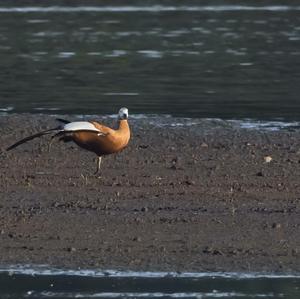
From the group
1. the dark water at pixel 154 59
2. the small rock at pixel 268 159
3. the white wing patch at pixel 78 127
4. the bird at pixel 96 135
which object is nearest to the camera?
the white wing patch at pixel 78 127

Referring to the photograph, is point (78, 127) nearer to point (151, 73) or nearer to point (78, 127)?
point (78, 127)

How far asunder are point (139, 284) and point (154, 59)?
1575cm

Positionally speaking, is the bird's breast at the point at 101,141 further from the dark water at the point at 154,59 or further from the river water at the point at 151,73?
the dark water at the point at 154,59

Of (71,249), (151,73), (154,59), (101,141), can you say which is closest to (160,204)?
(101,141)

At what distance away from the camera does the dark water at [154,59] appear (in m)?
19.2

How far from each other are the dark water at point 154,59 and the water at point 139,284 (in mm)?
A: 8051

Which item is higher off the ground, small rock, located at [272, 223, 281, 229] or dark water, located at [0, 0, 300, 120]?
small rock, located at [272, 223, 281, 229]

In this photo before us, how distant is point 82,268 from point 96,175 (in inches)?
141

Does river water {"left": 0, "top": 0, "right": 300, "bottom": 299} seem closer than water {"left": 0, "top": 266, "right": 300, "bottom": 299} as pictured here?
No

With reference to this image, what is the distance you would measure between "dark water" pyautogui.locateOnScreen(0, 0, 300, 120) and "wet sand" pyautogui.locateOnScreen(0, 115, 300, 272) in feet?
9.71

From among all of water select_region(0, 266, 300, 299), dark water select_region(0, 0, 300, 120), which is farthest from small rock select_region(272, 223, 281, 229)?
dark water select_region(0, 0, 300, 120)

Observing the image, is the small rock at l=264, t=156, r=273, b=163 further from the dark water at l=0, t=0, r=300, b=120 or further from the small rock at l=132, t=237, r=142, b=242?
the small rock at l=132, t=237, r=142, b=242

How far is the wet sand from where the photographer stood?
33.9ft

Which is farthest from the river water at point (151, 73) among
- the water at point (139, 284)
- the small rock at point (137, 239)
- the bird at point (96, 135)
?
the bird at point (96, 135)
